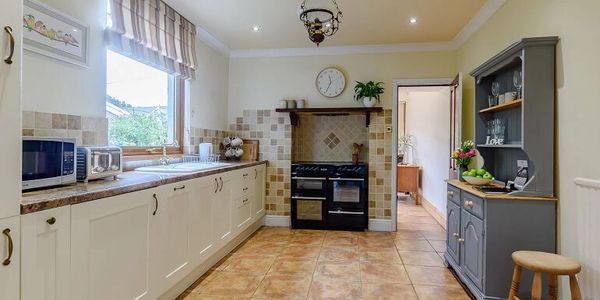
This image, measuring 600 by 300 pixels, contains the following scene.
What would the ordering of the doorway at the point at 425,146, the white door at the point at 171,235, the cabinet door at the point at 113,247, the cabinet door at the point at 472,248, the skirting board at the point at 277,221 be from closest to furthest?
the cabinet door at the point at 113,247
the white door at the point at 171,235
the cabinet door at the point at 472,248
the doorway at the point at 425,146
the skirting board at the point at 277,221

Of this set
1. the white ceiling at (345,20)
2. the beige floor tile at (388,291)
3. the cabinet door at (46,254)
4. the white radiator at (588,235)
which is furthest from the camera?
the white ceiling at (345,20)

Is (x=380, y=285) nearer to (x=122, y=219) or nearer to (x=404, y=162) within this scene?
(x=122, y=219)

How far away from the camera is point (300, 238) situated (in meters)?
4.13

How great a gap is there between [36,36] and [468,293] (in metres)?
3.44

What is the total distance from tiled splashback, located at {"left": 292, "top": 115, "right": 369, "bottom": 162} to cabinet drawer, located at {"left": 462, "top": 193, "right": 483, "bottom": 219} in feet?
7.24

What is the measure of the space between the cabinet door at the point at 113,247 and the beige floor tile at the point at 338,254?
1.80m

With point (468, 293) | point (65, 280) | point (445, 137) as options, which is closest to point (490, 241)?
point (468, 293)

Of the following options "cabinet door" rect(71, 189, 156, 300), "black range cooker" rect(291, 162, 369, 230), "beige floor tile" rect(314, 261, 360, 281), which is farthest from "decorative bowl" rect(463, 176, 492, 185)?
"cabinet door" rect(71, 189, 156, 300)

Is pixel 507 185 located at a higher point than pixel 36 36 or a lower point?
lower

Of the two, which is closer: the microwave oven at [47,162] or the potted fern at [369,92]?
the microwave oven at [47,162]

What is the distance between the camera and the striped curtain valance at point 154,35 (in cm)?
254

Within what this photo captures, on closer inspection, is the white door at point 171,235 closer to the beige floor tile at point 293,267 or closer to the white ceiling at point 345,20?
the beige floor tile at point 293,267

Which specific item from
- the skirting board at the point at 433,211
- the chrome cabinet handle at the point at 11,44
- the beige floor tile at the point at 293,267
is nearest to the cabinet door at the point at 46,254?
the chrome cabinet handle at the point at 11,44

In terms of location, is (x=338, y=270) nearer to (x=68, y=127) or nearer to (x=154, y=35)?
(x=68, y=127)
